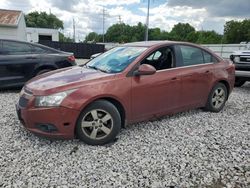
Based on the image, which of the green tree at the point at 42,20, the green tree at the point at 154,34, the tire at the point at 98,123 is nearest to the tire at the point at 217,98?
the tire at the point at 98,123

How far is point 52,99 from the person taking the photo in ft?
11.1

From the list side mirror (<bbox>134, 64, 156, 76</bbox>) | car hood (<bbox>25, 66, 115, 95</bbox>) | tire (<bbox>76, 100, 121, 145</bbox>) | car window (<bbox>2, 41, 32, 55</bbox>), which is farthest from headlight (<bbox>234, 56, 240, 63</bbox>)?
car window (<bbox>2, 41, 32, 55</bbox>)

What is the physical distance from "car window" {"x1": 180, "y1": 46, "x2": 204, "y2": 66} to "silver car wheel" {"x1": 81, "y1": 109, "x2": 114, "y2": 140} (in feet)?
6.34

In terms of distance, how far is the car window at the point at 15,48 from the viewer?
6.84 m

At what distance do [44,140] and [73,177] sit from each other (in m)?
1.11

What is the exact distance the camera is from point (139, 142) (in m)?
3.84

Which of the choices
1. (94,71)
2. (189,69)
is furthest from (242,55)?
(94,71)

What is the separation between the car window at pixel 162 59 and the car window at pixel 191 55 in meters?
0.27

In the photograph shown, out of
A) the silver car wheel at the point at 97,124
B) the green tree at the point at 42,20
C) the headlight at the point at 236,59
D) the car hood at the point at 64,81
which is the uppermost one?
the green tree at the point at 42,20

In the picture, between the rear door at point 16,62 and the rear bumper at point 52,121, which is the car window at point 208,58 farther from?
the rear door at point 16,62

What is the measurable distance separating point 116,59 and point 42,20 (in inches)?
3017

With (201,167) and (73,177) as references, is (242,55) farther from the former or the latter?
(73,177)

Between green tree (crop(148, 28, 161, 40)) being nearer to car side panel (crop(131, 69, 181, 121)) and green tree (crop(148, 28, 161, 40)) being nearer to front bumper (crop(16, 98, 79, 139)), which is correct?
car side panel (crop(131, 69, 181, 121))

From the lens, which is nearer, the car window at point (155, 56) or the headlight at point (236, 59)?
the car window at point (155, 56)
